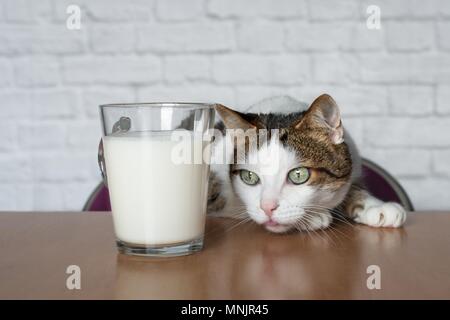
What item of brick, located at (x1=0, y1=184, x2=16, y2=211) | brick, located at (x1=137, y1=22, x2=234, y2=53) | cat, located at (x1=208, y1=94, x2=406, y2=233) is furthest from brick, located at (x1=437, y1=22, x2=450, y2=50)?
brick, located at (x1=0, y1=184, x2=16, y2=211)

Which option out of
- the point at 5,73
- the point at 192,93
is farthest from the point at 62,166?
the point at 192,93

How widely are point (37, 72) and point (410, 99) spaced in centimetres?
108

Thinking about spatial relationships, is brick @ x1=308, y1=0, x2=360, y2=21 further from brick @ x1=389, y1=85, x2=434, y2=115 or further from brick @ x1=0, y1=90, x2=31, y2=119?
brick @ x1=0, y1=90, x2=31, y2=119

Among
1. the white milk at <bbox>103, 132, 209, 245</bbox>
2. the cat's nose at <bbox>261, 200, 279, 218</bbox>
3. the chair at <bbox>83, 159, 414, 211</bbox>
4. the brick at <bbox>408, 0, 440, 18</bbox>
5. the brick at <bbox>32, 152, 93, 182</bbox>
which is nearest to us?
the white milk at <bbox>103, 132, 209, 245</bbox>

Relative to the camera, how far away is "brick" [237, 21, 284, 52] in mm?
1585

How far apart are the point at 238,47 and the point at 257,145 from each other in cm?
75

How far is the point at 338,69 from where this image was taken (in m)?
1.58

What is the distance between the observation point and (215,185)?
1.03 meters

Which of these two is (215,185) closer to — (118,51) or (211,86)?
(211,86)

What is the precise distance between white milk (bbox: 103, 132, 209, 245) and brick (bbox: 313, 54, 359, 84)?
96cm

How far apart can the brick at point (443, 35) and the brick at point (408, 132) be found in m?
0.21

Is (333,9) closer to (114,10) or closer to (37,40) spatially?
(114,10)

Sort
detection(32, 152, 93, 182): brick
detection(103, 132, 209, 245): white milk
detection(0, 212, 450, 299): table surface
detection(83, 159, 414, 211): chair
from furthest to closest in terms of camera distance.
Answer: detection(32, 152, 93, 182): brick < detection(83, 159, 414, 211): chair < detection(103, 132, 209, 245): white milk < detection(0, 212, 450, 299): table surface
